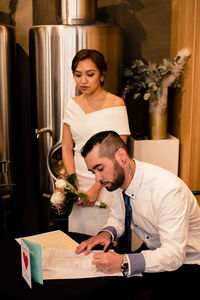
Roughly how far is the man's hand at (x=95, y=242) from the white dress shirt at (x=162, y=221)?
0.07 metres

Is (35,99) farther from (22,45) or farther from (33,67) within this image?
(22,45)

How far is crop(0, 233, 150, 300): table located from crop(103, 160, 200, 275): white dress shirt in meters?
0.09

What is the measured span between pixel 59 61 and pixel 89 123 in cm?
68

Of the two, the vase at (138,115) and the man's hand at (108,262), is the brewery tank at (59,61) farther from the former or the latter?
the man's hand at (108,262)

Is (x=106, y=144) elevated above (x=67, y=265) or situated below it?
above

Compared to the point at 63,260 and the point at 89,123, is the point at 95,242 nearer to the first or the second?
the point at 63,260

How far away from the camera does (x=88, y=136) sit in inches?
108

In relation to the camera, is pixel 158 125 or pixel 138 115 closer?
pixel 158 125

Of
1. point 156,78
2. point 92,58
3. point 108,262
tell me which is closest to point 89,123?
point 92,58

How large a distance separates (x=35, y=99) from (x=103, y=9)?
1008mm

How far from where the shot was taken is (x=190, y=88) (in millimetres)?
3340

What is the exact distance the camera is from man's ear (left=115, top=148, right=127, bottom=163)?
181 cm

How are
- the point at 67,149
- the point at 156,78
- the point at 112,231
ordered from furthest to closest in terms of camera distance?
the point at 156,78, the point at 67,149, the point at 112,231

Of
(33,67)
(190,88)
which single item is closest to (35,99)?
(33,67)
